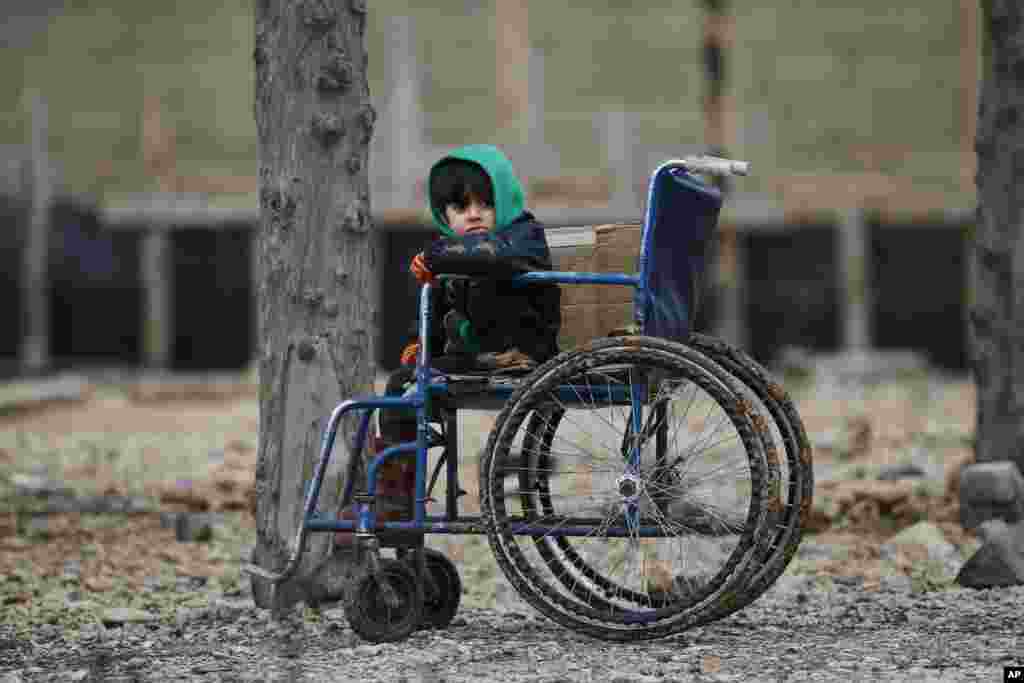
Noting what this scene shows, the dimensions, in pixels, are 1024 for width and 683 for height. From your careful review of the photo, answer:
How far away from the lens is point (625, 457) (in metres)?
4.21

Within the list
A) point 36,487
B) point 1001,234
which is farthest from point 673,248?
point 36,487

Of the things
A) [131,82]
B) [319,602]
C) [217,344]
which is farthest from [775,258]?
[319,602]

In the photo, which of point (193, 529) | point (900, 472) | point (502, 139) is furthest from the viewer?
point (502, 139)

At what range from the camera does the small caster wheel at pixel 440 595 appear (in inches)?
183

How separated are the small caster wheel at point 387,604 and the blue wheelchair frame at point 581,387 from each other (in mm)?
139

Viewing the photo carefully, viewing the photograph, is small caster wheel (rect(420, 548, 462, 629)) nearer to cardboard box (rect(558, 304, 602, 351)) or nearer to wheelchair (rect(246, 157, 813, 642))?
wheelchair (rect(246, 157, 813, 642))

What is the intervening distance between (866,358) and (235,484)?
1099cm

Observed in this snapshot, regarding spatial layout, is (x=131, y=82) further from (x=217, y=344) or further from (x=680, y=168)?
(x=680, y=168)

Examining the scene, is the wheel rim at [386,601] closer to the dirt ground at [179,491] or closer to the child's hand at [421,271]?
the child's hand at [421,271]

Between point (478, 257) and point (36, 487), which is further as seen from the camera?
point (36, 487)

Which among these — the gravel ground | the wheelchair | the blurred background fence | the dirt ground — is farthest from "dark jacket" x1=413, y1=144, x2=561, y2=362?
the blurred background fence

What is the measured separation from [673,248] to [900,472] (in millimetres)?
4108

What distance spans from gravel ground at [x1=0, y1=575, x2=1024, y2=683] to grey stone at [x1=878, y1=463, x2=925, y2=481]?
2.68 metres

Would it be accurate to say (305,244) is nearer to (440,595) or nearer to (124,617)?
(440,595)
